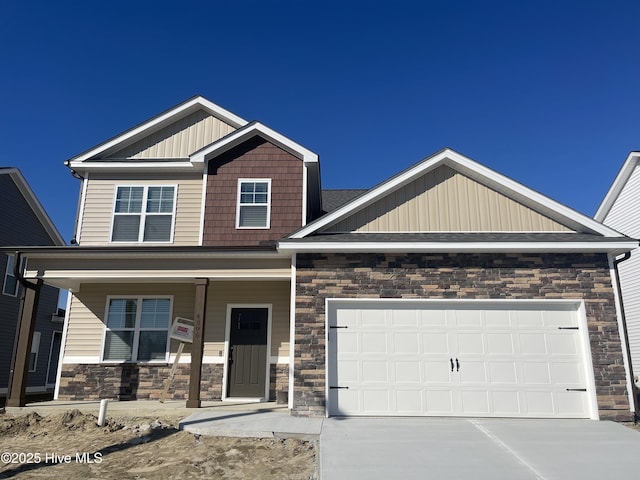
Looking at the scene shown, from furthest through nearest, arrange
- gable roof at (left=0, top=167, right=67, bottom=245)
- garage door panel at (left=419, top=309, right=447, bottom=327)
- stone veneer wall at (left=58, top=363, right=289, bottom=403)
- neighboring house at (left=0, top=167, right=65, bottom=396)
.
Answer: gable roof at (left=0, top=167, right=67, bottom=245) < neighboring house at (left=0, top=167, right=65, bottom=396) < stone veneer wall at (left=58, top=363, right=289, bottom=403) < garage door panel at (left=419, top=309, right=447, bottom=327)

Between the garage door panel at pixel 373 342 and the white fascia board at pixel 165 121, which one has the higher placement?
the white fascia board at pixel 165 121

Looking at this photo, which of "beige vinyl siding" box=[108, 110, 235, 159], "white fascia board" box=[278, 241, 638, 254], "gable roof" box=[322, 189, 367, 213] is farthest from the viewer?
"gable roof" box=[322, 189, 367, 213]

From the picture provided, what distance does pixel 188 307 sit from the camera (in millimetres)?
12070

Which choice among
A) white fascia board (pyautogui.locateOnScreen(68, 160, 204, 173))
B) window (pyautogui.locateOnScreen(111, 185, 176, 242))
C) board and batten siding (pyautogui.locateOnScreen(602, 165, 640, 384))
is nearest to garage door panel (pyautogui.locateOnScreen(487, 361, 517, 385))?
window (pyautogui.locateOnScreen(111, 185, 176, 242))

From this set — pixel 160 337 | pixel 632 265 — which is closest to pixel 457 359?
pixel 160 337

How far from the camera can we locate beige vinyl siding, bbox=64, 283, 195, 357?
12016 mm

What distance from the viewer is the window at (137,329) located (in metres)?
11.9

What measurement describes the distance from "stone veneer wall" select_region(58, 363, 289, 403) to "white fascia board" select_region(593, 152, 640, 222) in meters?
13.9

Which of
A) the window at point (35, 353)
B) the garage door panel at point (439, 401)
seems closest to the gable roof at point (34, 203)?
the window at point (35, 353)

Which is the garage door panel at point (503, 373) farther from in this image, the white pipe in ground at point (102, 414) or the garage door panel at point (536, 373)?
the white pipe in ground at point (102, 414)

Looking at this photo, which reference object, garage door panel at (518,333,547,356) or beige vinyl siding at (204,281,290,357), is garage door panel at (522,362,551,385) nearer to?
garage door panel at (518,333,547,356)

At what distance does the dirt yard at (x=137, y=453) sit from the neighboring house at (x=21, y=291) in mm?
7555

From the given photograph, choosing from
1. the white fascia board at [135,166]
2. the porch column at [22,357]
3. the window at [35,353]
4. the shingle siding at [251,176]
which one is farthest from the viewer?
the window at [35,353]

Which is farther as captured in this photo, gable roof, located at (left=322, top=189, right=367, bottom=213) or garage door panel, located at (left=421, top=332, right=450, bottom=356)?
gable roof, located at (left=322, top=189, right=367, bottom=213)
